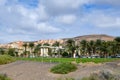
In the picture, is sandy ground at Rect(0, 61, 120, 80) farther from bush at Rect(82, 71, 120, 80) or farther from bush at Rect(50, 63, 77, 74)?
bush at Rect(82, 71, 120, 80)

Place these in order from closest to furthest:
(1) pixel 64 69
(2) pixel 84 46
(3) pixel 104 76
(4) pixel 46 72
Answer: (3) pixel 104 76 < (1) pixel 64 69 < (4) pixel 46 72 < (2) pixel 84 46

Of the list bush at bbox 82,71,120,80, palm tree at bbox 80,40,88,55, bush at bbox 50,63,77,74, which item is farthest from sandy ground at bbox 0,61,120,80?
palm tree at bbox 80,40,88,55

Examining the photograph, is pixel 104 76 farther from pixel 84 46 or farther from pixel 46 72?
pixel 84 46

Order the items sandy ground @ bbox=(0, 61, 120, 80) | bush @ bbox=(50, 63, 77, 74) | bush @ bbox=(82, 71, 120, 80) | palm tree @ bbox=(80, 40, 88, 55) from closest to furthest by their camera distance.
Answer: bush @ bbox=(82, 71, 120, 80) < sandy ground @ bbox=(0, 61, 120, 80) < bush @ bbox=(50, 63, 77, 74) < palm tree @ bbox=(80, 40, 88, 55)

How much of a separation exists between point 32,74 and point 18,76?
46.0 inches

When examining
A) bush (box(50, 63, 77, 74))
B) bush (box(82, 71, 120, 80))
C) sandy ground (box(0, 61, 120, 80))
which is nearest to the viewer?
bush (box(82, 71, 120, 80))

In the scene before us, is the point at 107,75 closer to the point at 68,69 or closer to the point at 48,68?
the point at 68,69

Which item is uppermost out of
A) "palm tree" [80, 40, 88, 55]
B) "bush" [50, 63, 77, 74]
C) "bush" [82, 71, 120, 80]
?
"palm tree" [80, 40, 88, 55]

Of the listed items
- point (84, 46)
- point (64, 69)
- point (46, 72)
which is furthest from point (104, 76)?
point (84, 46)

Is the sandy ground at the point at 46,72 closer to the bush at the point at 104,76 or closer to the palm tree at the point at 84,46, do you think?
the bush at the point at 104,76

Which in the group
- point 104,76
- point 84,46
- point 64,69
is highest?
point 84,46

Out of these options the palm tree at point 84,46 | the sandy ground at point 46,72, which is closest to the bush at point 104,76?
the sandy ground at point 46,72

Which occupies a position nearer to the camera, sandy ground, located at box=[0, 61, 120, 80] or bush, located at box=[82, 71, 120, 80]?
bush, located at box=[82, 71, 120, 80]

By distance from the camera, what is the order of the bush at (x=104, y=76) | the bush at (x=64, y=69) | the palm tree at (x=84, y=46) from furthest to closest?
the palm tree at (x=84, y=46)
the bush at (x=64, y=69)
the bush at (x=104, y=76)
